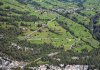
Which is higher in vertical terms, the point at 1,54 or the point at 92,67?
the point at 1,54

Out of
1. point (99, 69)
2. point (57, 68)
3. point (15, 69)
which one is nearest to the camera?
point (15, 69)

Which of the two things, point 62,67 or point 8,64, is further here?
point 62,67

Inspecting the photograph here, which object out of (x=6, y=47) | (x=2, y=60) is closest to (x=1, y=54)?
(x=2, y=60)

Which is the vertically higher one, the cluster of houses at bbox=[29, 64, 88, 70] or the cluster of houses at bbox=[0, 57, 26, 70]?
the cluster of houses at bbox=[0, 57, 26, 70]

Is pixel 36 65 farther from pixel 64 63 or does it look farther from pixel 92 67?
pixel 92 67

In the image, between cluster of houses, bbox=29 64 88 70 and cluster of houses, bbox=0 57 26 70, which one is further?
cluster of houses, bbox=29 64 88 70

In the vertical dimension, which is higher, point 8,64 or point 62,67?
point 8,64

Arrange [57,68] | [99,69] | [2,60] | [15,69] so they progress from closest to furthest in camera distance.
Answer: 1. [15,69]
2. [2,60]
3. [57,68]
4. [99,69]

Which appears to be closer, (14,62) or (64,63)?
(14,62)

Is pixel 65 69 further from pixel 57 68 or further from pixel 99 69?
pixel 99 69

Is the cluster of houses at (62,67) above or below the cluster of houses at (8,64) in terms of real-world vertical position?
below

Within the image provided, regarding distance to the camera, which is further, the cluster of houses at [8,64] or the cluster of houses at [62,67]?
Answer: the cluster of houses at [62,67]
